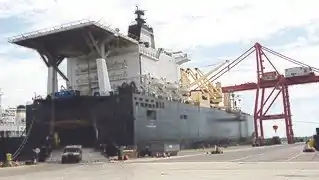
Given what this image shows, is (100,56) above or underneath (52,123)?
above

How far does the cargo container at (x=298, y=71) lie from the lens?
6862cm

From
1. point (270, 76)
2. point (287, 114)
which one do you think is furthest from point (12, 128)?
point (287, 114)

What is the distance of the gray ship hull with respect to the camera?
3991cm

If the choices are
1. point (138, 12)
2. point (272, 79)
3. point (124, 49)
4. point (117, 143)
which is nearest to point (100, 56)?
point (124, 49)

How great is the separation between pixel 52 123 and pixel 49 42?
834cm

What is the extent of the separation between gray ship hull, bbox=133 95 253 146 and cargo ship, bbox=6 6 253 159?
0.08 m

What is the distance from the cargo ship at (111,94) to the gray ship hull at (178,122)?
8 centimetres

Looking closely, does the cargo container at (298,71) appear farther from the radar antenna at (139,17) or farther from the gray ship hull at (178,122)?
the radar antenna at (139,17)

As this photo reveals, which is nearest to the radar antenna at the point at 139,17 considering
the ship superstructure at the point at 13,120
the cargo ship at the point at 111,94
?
the cargo ship at the point at 111,94

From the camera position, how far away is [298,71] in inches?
2763

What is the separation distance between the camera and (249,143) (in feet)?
251

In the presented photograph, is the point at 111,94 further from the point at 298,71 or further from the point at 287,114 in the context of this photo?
the point at 287,114

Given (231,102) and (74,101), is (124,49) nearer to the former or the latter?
(74,101)

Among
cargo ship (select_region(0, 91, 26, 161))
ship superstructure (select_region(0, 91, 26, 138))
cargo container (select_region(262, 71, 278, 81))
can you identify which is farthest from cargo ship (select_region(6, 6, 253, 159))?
cargo container (select_region(262, 71, 278, 81))
